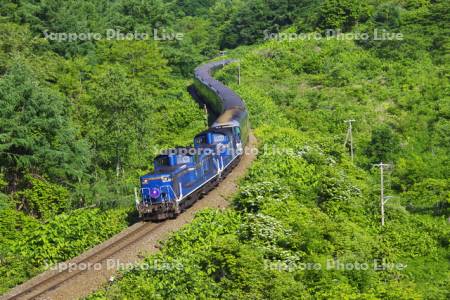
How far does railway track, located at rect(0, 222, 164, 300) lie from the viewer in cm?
1739

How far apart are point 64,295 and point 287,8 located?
285 ft

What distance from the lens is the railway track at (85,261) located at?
1739 cm

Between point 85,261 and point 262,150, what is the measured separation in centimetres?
1824

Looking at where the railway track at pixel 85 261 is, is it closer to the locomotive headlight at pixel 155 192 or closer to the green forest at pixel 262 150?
the green forest at pixel 262 150

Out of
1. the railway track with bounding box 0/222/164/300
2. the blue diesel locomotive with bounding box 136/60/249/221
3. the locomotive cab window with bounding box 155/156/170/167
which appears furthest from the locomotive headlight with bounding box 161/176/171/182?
the railway track with bounding box 0/222/164/300

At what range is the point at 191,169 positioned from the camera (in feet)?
83.0

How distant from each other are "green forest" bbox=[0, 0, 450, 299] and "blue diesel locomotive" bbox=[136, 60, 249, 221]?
5.50 ft

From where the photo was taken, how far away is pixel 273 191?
24422mm

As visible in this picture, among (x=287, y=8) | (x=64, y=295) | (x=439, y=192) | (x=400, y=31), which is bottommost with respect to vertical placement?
(x=439, y=192)

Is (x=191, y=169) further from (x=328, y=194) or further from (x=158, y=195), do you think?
(x=328, y=194)

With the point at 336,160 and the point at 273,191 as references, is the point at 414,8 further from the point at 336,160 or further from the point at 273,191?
the point at 273,191

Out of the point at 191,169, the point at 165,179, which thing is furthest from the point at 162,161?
the point at 165,179

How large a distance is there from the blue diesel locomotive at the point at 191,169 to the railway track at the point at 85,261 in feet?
2.93

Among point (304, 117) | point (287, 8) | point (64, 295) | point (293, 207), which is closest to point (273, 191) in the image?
point (293, 207)
